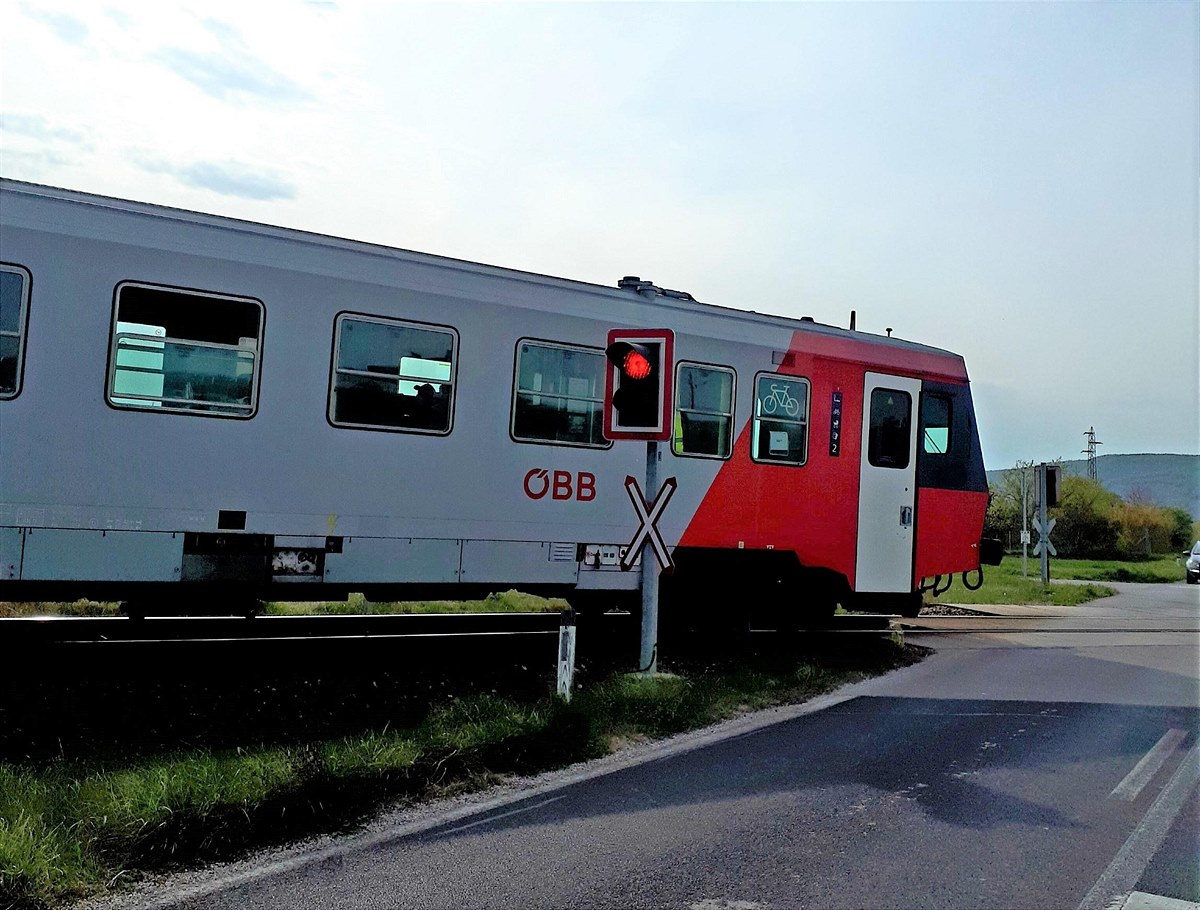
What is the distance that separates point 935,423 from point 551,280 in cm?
537

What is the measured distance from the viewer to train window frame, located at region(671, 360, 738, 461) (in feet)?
35.4

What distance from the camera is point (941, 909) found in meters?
4.56

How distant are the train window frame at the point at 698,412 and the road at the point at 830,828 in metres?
3.00

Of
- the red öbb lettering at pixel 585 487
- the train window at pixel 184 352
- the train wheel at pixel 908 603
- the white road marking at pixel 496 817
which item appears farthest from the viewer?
the train wheel at pixel 908 603

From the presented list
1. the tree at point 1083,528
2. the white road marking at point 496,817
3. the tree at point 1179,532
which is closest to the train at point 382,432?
the white road marking at point 496,817

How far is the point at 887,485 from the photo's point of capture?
12.2m

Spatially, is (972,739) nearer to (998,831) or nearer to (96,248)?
(998,831)

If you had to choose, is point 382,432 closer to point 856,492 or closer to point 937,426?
point 856,492

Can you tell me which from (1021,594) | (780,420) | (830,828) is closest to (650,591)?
(780,420)

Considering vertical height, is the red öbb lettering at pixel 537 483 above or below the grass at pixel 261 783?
above

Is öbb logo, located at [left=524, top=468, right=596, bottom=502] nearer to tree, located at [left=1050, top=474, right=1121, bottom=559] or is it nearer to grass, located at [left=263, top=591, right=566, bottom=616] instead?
grass, located at [left=263, top=591, right=566, bottom=616]

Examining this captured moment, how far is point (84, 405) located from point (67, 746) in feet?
9.43

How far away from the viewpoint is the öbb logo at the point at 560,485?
9938 mm

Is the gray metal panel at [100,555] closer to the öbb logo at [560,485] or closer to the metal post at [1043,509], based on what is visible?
the öbb logo at [560,485]
